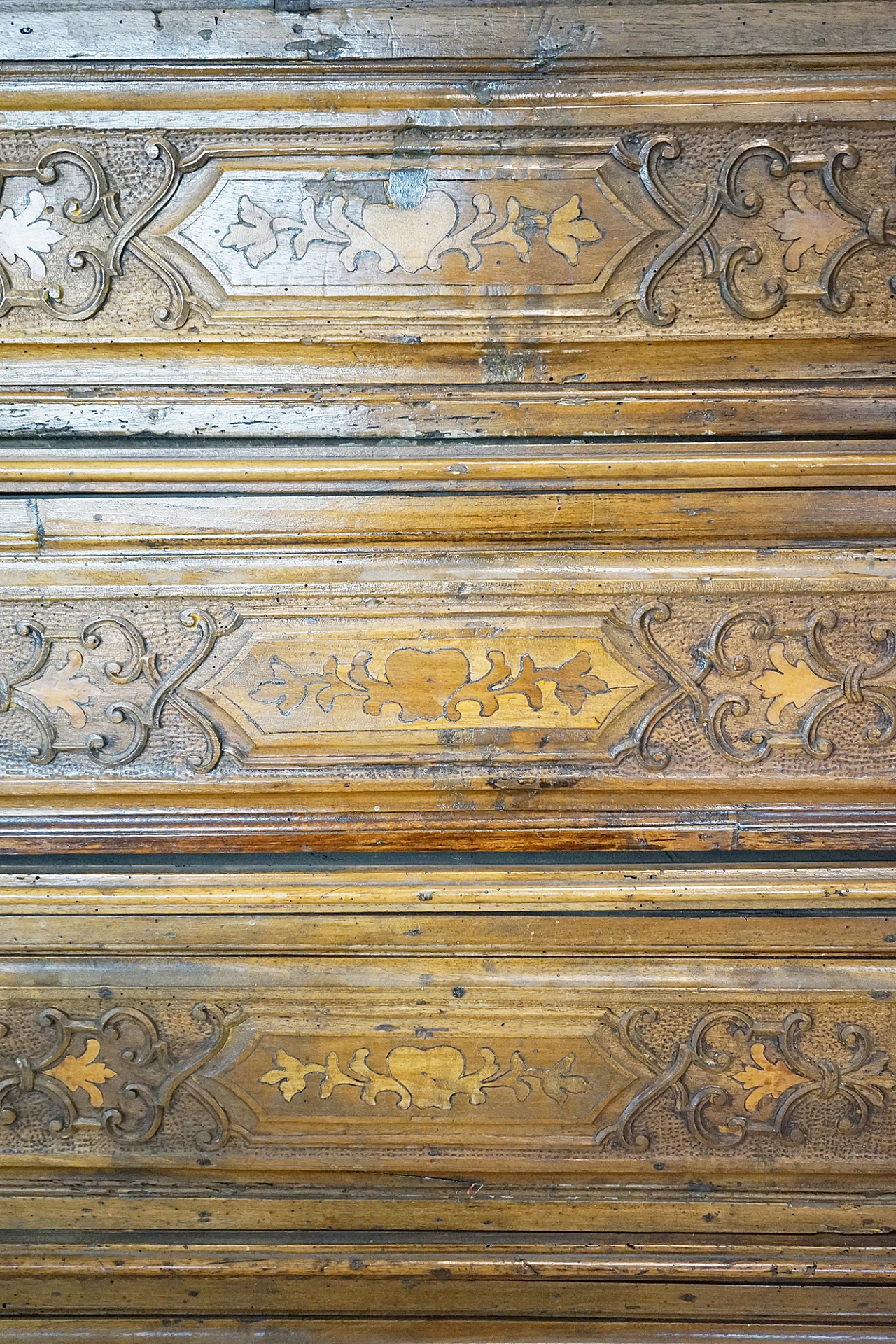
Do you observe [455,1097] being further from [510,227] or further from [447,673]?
[510,227]

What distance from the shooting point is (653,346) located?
42.1 inches

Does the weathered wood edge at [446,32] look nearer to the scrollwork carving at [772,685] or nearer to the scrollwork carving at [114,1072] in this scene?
the scrollwork carving at [772,685]

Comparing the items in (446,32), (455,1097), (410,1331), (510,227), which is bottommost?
(410,1331)

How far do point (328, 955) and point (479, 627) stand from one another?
442 mm

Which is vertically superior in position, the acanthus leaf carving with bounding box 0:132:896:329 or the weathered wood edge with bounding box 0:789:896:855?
the acanthus leaf carving with bounding box 0:132:896:329

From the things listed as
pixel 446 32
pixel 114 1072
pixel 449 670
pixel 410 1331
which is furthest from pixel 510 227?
pixel 410 1331

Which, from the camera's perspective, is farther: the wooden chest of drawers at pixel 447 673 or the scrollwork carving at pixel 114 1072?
the scrollwork carving at pixel 114 1072

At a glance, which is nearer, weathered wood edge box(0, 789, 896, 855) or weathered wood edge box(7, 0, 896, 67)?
weathered wood edge box(7, 0, 896, 67)

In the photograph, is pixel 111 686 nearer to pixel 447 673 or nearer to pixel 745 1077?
pixel 447 673

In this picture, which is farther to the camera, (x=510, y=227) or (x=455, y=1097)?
(x=455, y=1097)

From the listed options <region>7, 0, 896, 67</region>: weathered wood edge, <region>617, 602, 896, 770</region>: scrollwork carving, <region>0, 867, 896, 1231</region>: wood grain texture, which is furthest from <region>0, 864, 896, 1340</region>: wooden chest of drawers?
<region>7, 0, 896, 67</region>: weathered wood edge

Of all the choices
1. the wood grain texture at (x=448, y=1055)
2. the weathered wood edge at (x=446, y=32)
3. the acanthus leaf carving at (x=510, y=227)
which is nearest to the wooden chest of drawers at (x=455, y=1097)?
the wood grain texture at (x=448, y=1055)

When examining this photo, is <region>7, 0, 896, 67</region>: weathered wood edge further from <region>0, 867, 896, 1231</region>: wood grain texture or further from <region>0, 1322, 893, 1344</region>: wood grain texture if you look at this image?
<region>0, 1322, 893, 1344</region>: wood grain texture

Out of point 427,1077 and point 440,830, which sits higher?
point 440,830
